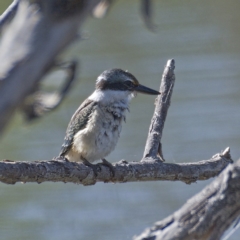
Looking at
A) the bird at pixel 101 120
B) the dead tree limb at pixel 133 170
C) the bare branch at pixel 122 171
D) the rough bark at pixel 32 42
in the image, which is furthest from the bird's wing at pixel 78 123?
the rough bark at pixel 32 42

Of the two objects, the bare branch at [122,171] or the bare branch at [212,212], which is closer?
the bare branch at [212,212]

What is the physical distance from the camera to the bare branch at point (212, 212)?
146 cm

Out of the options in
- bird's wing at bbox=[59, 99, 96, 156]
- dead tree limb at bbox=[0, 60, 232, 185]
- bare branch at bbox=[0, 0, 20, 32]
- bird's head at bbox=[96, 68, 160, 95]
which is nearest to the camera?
bare branch at bbox=[0, 0, 20, 32]

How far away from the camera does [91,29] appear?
9.82 metres

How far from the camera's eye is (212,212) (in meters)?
1.47

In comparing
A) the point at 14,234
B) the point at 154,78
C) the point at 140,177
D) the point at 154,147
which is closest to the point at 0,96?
the point at 140,177

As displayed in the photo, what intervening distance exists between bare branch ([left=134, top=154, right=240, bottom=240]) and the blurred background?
4607mm

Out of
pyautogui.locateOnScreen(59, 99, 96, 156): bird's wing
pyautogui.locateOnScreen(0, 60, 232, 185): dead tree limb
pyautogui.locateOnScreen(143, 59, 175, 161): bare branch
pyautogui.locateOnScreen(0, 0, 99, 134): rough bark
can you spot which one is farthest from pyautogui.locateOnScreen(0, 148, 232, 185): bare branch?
pyautogui.locateOnScreen(0, 0, 99, 134): rough bark

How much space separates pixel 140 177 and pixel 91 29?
7.16 meters

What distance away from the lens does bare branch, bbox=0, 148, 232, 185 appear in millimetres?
2371

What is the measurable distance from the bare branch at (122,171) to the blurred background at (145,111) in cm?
312

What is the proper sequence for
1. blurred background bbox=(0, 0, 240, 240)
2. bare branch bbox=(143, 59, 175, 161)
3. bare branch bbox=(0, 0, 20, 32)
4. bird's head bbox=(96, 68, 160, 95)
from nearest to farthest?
bare branch bbox=(0, 0, 20, 32), bare branch bbox=(143, 59, 175, 161), bird's head bbox=(96, 68, 160, 95), blurred background bbox=(0, 0, 240, 240)

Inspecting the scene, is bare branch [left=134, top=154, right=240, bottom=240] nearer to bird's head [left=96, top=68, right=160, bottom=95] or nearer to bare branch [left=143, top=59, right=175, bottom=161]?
bare branch [left=143, top=59, right=175, bottom=161]

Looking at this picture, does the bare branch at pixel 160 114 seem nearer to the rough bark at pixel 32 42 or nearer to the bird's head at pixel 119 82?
the bird's head at pixel 119 82
